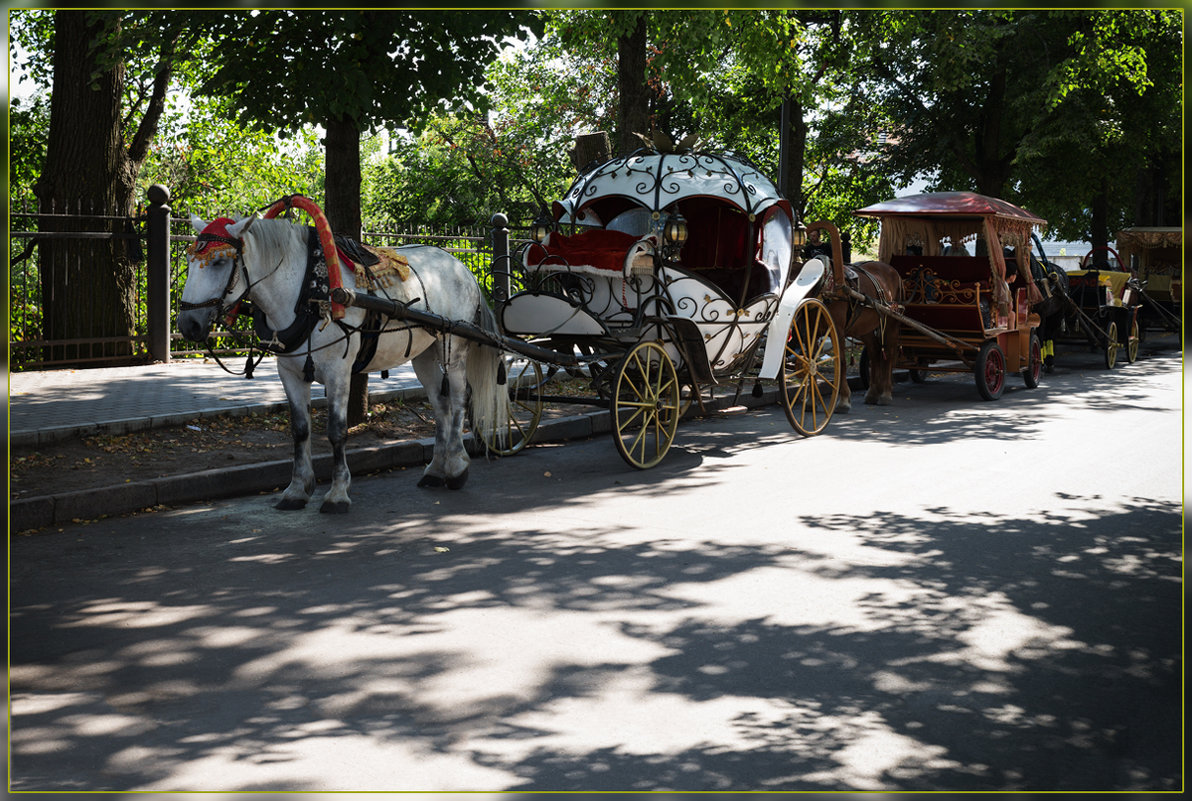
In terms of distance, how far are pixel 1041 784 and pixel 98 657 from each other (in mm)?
4051

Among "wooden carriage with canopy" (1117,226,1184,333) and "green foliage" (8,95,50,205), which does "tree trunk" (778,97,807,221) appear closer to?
"wooden carriage with canopy" (1117,226,1184,333)

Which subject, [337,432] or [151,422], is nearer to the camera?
[337,432]

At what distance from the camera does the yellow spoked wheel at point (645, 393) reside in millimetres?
9766

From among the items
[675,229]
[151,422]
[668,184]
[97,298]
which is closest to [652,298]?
[675,229]

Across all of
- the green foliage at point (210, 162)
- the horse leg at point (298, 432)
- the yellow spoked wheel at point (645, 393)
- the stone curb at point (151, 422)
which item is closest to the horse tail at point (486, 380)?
the yellow spoked wheel at point (645, 393)

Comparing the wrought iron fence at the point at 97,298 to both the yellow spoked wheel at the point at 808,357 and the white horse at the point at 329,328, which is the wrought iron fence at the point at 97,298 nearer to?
the yellow spoked wheel at the point at 808,357

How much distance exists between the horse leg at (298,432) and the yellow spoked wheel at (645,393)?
8.49 feet

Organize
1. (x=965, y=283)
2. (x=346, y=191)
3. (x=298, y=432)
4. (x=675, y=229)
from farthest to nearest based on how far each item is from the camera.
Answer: (x=965, y=283) → (x=346, y=191) → (x=675, y=229) → (x=298, y=432)

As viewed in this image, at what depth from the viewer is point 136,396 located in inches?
473

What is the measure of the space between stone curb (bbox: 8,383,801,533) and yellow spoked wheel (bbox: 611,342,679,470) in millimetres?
1717


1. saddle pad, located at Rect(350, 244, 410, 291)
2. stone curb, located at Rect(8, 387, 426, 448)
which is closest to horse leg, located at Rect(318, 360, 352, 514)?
saddle pad, located at Rect(350, 244, 410, 291)

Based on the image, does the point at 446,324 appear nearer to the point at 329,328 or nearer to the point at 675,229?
the point at 329,328

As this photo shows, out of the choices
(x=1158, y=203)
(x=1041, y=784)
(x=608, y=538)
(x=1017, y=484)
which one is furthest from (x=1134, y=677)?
(x=1158, y=203)

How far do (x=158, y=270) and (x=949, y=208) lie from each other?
35.2 ft
